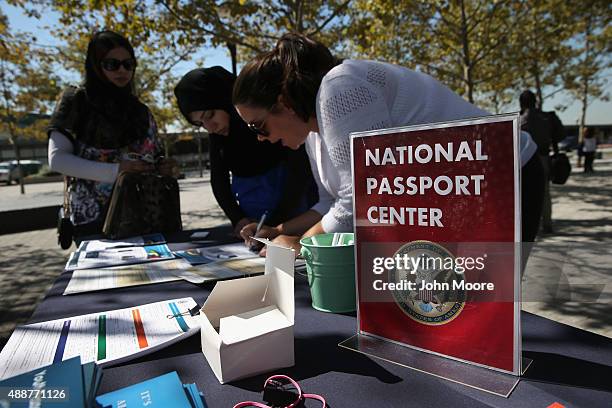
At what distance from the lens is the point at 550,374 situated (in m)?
0.67

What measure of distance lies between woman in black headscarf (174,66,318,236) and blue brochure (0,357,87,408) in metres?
1.37

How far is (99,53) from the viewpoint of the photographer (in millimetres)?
2121

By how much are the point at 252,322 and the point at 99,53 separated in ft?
6.47

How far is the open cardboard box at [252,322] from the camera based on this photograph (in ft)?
2.22

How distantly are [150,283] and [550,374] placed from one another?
1087 millimetres

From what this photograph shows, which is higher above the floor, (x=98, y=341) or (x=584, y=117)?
(x=584, y=117)

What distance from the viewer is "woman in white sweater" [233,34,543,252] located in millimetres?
1070

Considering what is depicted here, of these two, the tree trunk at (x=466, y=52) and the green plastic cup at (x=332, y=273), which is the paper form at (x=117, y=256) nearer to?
the green plastic cup at (x=332, y=273)

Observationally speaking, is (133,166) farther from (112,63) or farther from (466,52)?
(466,52)

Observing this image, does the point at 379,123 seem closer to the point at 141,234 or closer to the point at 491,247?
the point at 491,247

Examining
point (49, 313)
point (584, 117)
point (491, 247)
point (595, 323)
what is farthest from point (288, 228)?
point (584, 117)

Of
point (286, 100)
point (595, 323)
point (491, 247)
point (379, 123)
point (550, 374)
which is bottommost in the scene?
point (595, 323)

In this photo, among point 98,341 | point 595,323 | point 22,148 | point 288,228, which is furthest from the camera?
point 22,148

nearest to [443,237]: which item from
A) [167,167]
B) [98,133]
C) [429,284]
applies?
[429,284]
